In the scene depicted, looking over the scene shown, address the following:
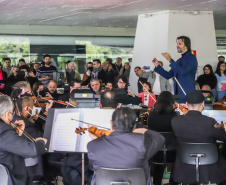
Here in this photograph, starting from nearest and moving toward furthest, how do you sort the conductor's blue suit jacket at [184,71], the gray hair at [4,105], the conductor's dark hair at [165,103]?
1. the gray hair at [4,105]
2. the conductor's dark hair at [165,103]
3. the conductor's blue suit jacket at [184,71]

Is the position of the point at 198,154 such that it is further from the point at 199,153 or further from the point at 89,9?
the point at 89,9

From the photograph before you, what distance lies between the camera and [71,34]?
15.8m

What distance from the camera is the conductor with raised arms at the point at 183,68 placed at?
5.78 m

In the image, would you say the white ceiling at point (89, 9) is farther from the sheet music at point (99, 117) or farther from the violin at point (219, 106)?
the sheet music at point (99, 117)

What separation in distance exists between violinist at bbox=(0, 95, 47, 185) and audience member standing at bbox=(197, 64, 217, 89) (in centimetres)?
727

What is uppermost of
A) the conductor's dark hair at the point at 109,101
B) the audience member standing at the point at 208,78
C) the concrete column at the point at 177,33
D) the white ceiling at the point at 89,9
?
the white ceiling at the point at 89,9

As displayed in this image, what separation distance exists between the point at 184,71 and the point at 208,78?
15.9 feet

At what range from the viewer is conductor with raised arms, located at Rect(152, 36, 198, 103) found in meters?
5.78

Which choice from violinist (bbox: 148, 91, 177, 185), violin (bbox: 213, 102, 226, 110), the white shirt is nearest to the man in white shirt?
the white shirt

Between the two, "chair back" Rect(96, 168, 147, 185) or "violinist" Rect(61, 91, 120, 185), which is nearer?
"chair back" Rect(96, 168, 147, 185)

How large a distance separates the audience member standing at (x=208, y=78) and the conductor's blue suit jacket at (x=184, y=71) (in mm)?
4404

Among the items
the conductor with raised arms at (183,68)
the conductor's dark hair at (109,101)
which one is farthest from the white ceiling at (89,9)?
the conductor's dark hair at (109,101)

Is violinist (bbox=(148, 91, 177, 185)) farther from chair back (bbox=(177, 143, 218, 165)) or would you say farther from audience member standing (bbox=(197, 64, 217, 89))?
audience member standing (bbox=(197, 64, 217, 89))

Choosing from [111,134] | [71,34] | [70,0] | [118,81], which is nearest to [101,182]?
[111,134]
